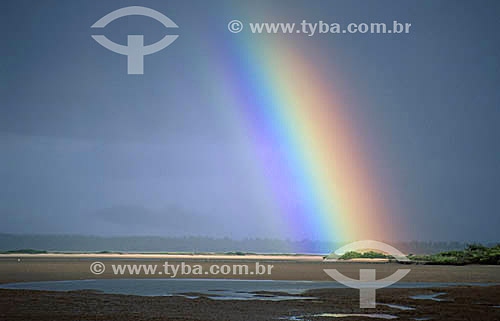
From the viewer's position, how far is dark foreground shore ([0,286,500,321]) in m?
22.6

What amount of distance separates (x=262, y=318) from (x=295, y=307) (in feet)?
14.0

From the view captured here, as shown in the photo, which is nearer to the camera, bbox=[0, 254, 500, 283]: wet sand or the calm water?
the calm water

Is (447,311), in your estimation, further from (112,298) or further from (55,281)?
(55,281)

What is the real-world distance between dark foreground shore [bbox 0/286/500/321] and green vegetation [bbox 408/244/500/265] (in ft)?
137

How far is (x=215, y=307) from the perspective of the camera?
2588 centimetres

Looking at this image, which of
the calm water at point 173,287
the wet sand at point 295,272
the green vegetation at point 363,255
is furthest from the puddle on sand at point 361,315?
the green vegetation at point 363,255

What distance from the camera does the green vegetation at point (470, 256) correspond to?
71.0 m

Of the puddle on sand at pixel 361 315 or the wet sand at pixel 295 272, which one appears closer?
the puddle on sand at pixel 361 315

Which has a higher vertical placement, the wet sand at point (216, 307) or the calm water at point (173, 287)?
the wet sand at point (216, 307)

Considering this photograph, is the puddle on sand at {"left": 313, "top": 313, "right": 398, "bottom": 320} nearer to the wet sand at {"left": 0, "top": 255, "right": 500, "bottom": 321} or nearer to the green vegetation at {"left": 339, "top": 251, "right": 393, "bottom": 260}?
the wet sand at {"left": 0, "top": 255, "right": 500, "bottom": 321}

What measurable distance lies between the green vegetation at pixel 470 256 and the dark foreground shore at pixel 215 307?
4184cm

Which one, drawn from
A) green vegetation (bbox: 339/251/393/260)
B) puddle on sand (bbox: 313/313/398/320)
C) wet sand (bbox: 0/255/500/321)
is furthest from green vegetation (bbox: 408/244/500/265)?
puddle on sand (bbox: 313/313/398/320)

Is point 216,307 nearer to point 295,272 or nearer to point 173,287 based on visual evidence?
point 173,287

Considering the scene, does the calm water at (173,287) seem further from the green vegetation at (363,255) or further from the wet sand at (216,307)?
the green vegetation at (363,255)
